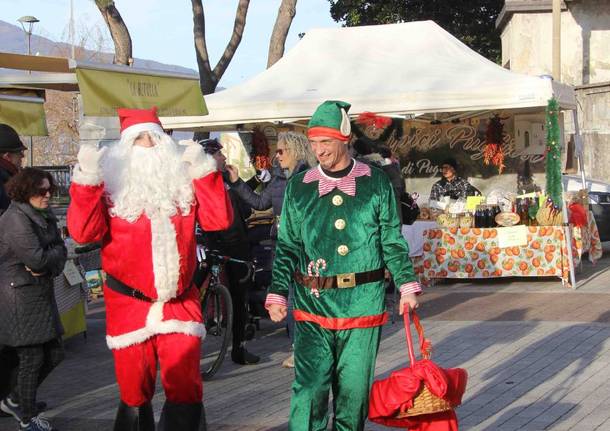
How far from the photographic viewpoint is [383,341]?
9.84 metres

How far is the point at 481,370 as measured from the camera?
826cm

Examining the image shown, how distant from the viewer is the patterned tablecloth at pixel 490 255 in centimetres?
1355

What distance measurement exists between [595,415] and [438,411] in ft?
7.59

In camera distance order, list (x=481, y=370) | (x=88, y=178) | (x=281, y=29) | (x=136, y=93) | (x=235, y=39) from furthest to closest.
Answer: (x=235, y=39) < (x=281, y=29) < (x=481, y=370) < (x=136, y=93) < (x=88, y=178)

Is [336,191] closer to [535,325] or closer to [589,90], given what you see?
[535,325]

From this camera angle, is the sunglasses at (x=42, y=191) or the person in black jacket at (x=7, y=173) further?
the person in black jacket at (x=7, y=173)

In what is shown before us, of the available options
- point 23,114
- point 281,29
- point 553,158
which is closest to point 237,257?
point 23,114

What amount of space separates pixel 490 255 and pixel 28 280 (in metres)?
8.49

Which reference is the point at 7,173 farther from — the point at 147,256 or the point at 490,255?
the point at 490,255

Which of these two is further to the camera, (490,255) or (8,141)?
A: (490,255)

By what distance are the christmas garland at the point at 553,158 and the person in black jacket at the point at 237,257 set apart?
585cm

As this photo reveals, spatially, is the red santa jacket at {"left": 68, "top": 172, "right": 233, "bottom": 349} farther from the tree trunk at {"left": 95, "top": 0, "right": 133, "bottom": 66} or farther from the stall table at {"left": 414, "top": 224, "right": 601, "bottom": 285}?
the tree trunk at {"left": 95, "top": 0, "right": 133, "bottom": 66}

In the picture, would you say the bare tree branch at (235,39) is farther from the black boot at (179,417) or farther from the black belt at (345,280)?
the black boot at (179,417)

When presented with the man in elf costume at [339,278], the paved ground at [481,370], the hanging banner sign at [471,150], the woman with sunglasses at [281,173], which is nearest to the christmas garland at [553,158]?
the paved ground at [481,370]
